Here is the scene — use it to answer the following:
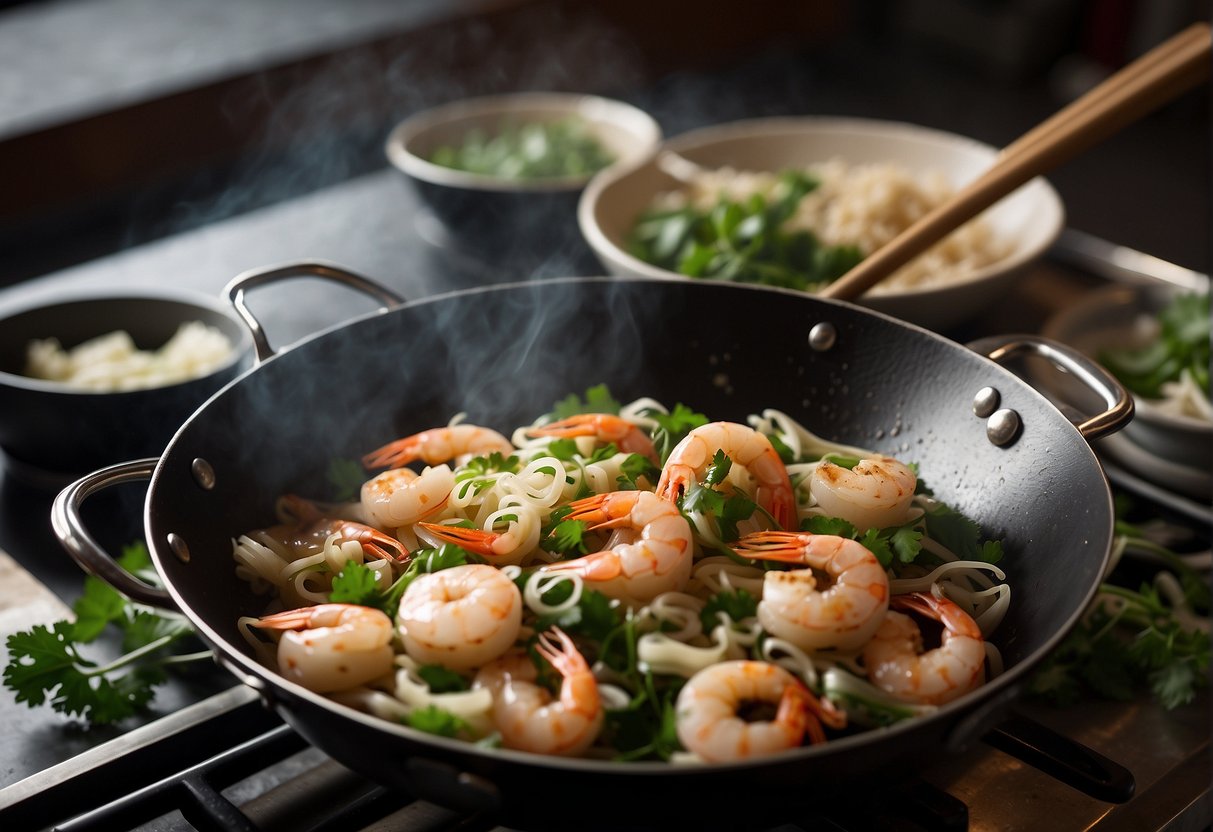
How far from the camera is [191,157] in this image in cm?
341

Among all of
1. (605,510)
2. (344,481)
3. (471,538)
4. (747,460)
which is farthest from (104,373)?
(747,460)

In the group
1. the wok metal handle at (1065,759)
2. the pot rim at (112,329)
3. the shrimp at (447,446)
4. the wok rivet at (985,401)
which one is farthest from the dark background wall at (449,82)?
the wok metal handle at (1065,759)

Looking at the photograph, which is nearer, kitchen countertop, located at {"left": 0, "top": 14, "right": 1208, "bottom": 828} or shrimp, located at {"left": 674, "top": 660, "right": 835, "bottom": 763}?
shrimp, located at {"left": 674, "top": 660, "right": 835, "bottom": 763}

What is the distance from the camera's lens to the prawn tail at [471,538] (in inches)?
47.8

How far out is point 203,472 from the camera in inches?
50.3

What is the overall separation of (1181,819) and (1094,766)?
195 millimetres

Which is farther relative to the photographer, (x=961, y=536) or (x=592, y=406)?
(x=592, y=406)

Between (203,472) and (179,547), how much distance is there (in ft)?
0.45

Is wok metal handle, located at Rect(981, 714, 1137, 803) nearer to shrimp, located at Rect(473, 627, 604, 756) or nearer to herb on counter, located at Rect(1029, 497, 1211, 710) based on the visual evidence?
herb on counter, located at Rect(1029, 497, 1211, 710)

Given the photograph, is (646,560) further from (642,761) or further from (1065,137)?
(1065,137)

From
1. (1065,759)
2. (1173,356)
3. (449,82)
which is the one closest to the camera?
(1065,759)

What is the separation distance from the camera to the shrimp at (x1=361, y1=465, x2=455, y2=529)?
4.22 feet

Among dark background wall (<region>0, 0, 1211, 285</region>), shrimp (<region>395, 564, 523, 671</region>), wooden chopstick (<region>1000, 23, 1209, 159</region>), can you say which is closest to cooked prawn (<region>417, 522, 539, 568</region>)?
shrimp (<region>395, 564, 523, 671</region>)

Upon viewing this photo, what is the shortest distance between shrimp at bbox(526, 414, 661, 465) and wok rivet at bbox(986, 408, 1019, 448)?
1.34ft
